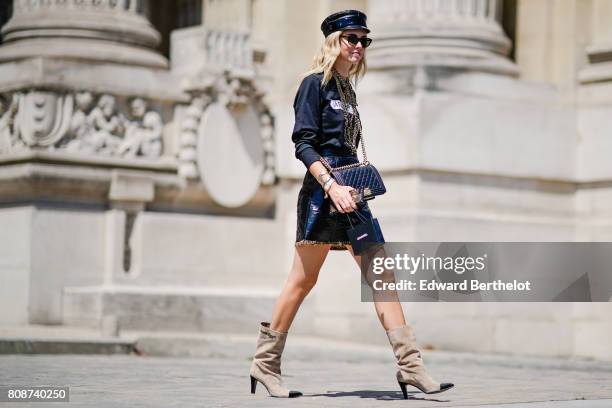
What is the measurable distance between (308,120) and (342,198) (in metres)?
0.50

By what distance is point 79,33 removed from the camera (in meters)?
13.8

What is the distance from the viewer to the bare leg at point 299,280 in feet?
25.4

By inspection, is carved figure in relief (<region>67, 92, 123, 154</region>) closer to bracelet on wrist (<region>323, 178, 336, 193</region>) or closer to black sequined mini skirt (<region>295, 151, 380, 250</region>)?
black sequined mini skirt (<region>295, 151, 380, 250</region>)

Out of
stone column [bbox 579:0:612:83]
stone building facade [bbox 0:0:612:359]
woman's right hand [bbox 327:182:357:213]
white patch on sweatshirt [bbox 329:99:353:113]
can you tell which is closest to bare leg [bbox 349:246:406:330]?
woman's right hand [bbox 327:182:357:213]

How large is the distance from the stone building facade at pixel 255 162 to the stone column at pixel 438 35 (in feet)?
0.06

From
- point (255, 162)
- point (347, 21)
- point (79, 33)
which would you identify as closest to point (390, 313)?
point (347, 21)

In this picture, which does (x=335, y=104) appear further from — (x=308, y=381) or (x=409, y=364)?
(x=308, y=381)

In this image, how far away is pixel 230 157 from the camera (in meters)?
14.0

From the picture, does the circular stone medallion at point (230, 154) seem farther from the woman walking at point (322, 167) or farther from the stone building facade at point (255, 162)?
the woman walking at point (322, 167)

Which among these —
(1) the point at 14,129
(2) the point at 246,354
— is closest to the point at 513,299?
(2) the point at 246,354

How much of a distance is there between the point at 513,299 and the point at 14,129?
15.7 ft

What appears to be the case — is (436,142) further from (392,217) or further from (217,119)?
(217,119)

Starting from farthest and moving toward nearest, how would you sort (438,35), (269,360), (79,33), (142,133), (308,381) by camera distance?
1. (79,33)
2. (142,133)
3. (438,35)
4. (308,381)
5. (269,360)

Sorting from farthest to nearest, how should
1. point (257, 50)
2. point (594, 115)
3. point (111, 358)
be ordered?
1. point (257, 50)
2. point (594, 115)
3. point (111, 358)
